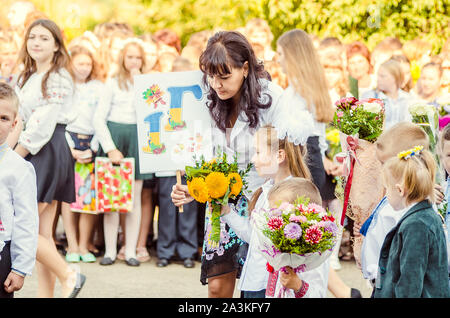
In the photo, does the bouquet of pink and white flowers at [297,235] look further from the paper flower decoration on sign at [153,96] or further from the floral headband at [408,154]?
the paper flower decoration on sign at [153,96]

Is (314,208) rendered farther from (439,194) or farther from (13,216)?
(13,216)

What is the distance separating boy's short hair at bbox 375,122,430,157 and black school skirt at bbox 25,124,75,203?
303cm

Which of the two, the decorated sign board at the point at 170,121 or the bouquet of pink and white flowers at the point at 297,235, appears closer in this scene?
the bouquet of pink and white flowers at the point at 297,235

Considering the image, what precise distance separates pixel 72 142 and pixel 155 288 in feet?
6.23

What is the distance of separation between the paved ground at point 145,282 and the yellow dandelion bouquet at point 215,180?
2615mm

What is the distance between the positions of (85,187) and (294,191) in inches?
168

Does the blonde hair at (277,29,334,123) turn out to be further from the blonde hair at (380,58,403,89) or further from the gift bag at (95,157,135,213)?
the gift bag at (95,157,135,213)

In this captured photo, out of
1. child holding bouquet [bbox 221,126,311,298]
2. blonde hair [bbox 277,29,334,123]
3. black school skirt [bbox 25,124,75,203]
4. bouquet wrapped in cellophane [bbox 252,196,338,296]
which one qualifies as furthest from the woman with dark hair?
black school skirt [bbox 25,124,75,203]

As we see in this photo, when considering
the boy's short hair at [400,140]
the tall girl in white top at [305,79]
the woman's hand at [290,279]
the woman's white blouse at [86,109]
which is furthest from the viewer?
the woman's white blouse at [86,109]

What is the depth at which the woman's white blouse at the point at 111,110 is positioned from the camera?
7.65 meters

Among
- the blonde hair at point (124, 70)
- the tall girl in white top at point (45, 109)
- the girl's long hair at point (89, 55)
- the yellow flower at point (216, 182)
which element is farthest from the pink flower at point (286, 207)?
the girl's long hair at point (89, 55)

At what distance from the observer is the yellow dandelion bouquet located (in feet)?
13.3

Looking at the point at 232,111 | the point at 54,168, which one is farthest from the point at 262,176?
the point at 54,168

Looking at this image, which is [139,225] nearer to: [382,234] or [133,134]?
[133,134]
